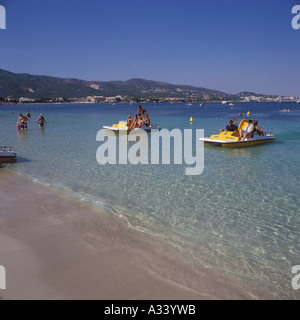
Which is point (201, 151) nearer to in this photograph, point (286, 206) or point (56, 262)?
point (286, 206)

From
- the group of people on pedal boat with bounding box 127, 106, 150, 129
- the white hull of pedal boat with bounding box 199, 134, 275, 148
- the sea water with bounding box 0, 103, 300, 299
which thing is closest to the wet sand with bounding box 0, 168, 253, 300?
the sea water with bounding box 0, 103, 300, 299

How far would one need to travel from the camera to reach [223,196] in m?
6.51

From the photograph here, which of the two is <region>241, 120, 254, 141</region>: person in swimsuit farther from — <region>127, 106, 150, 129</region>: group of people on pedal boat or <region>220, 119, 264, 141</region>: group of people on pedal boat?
<region>127, 106, 150, 129</region>: group of people on pedal boat

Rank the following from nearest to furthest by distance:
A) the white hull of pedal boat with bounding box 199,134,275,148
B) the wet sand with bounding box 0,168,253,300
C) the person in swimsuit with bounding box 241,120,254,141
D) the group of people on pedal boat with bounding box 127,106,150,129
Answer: the wet sand with bounding box 0,168,253,300, the white hull of pedal boat with bounding box 199,134,275,148, the person in swimsuit with bounding box 241,120,254,141, the group of people on pedal boat with bounding box 127,106,150,129

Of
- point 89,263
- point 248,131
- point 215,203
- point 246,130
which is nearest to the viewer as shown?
point 89,263

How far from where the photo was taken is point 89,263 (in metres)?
3.78

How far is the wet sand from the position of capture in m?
3.21

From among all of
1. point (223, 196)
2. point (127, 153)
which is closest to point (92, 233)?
point (223, 196)

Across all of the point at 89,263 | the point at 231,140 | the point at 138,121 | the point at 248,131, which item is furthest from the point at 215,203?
the point at 138,121

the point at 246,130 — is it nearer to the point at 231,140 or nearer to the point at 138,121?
the point at 231,140

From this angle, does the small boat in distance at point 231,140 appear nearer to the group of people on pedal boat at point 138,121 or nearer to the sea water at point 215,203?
the sea water at point 215,203
